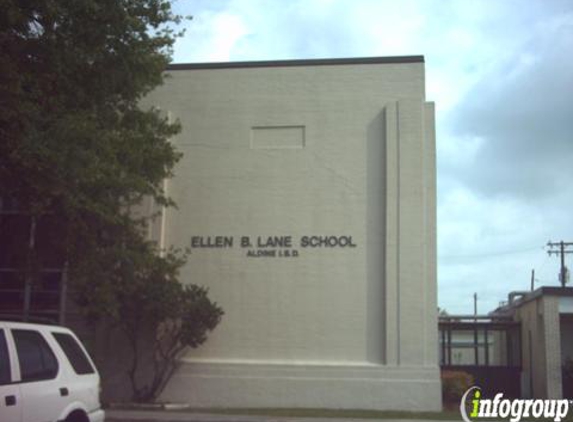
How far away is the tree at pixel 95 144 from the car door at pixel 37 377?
4975 millimetres

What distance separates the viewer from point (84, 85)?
16.7m

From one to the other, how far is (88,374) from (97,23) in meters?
7.97

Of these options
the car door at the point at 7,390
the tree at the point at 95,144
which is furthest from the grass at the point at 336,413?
the car door at the point at 7,390

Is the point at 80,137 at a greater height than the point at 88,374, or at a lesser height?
greater

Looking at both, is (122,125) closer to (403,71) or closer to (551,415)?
(403,71)

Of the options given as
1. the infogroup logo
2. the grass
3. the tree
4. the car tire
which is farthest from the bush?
the car tire

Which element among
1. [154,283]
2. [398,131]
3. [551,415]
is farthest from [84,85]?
[551,415]

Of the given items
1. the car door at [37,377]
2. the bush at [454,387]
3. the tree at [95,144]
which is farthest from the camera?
the bush at [454,387]

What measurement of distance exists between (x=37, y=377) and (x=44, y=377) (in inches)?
5.9

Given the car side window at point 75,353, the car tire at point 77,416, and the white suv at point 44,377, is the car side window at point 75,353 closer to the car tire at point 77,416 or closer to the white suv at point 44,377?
the white suv at point 44,377

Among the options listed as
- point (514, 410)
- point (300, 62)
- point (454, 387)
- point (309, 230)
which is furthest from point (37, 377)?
point (300, 62)

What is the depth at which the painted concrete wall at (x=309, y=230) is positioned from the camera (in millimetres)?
23297

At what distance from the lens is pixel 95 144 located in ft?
51.7

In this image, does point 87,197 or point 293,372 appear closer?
point 87,197
